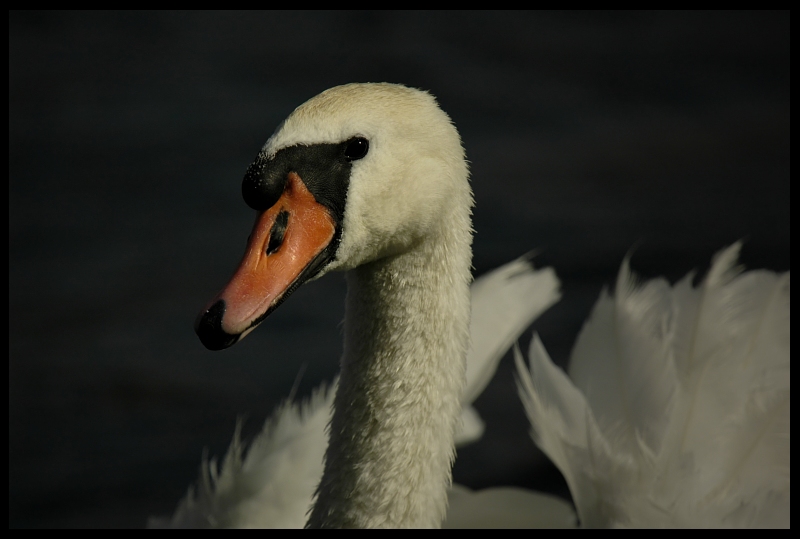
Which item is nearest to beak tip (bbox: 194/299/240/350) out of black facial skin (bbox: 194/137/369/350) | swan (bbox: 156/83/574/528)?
swan (bbox: 156/83/574/528)

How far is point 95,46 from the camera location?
7.17 meters

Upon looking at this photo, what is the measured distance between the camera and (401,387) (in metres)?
2.66

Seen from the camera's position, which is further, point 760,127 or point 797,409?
point 760,127

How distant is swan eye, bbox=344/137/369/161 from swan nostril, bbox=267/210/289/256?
20 cm

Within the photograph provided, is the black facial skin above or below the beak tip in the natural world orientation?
above

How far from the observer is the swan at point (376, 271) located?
240cm

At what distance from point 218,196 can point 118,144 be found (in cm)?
84

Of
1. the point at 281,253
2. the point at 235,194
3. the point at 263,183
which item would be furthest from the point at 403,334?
the point at 235,194

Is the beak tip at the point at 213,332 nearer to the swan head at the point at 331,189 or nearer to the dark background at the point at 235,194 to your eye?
the swan head at the point at 331,189

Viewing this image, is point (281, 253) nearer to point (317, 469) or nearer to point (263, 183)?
point (263, 183)

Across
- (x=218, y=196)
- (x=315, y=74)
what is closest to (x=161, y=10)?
(x=315, y=74)

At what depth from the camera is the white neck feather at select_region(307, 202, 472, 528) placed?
2.63 meters

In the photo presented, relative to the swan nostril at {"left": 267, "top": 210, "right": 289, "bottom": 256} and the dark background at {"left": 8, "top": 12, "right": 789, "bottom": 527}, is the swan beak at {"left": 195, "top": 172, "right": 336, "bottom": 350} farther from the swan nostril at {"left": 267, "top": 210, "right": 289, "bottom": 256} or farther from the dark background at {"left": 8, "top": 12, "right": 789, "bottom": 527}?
the dark background at {"left": 8, "top": 12, "right": 789, "bottom": 527}

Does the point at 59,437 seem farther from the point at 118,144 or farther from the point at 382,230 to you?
the point at 382,230
